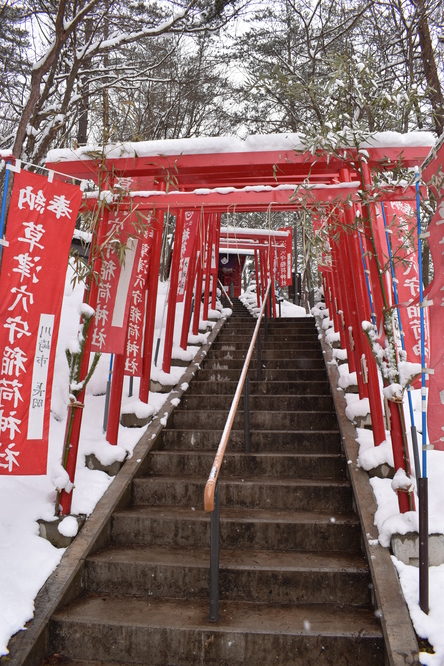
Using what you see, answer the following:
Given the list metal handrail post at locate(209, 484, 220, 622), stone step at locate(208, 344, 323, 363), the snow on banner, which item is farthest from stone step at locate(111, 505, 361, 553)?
stone step at locate(208, 344, 323, 363)

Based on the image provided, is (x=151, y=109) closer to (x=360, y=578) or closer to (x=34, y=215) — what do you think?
(x=34, y=215)

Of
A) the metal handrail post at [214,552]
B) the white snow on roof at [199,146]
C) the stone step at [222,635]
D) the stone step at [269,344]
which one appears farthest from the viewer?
the stone step at [269,344]

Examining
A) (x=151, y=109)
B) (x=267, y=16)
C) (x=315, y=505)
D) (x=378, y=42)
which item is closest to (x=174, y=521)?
(x=315, y=505)

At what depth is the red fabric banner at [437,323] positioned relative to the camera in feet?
12.3

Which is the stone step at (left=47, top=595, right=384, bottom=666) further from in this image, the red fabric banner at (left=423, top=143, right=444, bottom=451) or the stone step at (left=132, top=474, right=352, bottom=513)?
the red fabric banner at (left=423, top=143, right=444, bottom=451)

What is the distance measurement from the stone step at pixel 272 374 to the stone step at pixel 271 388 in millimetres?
341

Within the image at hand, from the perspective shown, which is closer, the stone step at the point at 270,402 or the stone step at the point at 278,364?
the stone step at the point at 270,402

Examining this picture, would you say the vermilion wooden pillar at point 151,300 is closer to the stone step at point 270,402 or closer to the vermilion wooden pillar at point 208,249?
the stone step at point 270,402

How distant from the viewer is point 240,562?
454cm

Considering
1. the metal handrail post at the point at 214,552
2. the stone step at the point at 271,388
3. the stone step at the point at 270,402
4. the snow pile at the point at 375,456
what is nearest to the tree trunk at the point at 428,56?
the stone step at the point at 271,388

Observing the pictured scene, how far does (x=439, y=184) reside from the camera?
378cm

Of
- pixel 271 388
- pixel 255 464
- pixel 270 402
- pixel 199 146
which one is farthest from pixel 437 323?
pixel 271 388

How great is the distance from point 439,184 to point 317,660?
132 inches

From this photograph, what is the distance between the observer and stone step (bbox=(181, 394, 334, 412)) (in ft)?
24.0
